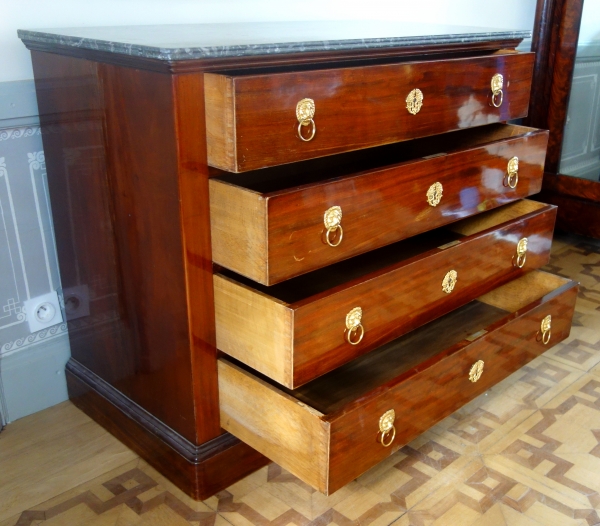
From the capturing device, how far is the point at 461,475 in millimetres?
A: 1157

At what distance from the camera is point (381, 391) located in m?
1.02

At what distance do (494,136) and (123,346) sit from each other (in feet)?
2.78

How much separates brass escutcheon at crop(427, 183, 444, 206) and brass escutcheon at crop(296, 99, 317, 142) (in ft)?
0.92

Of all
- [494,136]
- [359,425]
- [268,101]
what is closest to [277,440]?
[359,425]

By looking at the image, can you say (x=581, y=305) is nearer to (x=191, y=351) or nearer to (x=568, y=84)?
(x=568, y=84)

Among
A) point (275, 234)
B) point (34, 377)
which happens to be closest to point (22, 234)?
point (34, 377)

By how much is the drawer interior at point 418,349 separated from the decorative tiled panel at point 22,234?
0.51m

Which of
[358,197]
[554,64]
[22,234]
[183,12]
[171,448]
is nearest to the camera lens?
[358,197]

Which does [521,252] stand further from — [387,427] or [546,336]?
[387,427]

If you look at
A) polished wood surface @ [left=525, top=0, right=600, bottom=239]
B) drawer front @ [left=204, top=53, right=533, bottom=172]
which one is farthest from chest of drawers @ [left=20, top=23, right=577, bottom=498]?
polished wood surface @ [left=525, top=0, right=600, bottom=239]

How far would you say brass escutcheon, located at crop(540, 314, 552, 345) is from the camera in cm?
135

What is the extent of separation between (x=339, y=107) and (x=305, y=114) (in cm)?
7

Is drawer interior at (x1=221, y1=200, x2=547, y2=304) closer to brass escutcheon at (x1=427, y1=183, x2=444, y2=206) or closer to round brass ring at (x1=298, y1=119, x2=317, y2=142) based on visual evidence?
brass escutcheon at (x1=427, y1=183, x2=444, y2=206)

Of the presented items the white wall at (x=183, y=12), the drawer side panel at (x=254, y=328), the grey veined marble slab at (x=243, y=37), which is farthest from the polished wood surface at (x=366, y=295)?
the white wall at (x=183, y=12)
